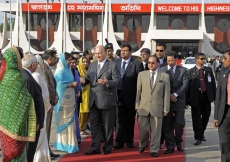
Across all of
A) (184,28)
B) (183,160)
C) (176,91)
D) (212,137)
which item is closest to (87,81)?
(176,91)

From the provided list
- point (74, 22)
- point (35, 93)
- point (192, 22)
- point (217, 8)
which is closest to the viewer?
point (35, 93)

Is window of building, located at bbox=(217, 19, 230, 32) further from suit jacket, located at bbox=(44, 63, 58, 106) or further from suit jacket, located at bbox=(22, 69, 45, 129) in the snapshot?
suit jacket, located at bbox=(22, 69, 45, 129)

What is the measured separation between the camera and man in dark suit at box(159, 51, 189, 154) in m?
8.23

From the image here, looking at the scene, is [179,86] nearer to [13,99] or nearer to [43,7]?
[13,99]

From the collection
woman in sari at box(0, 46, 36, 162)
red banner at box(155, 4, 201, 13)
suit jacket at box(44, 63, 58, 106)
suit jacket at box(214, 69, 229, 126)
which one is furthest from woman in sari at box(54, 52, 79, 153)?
red banner at box(155, 4, 201, 13)

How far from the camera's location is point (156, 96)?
7785mm

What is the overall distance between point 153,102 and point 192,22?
43861mm

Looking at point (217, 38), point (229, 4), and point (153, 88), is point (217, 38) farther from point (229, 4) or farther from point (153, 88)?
point (153, 88)

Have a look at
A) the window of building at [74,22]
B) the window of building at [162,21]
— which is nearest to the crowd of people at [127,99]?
the window of building at [162,21]

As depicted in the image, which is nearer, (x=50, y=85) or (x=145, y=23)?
(x=50, y=85)

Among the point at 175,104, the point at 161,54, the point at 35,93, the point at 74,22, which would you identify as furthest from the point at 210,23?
the point at 35,93

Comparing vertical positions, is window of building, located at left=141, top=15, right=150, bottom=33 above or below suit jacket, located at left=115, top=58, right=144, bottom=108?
above

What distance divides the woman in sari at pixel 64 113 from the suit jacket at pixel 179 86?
1975 mm

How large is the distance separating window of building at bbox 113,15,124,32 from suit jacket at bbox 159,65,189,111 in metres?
43.6
